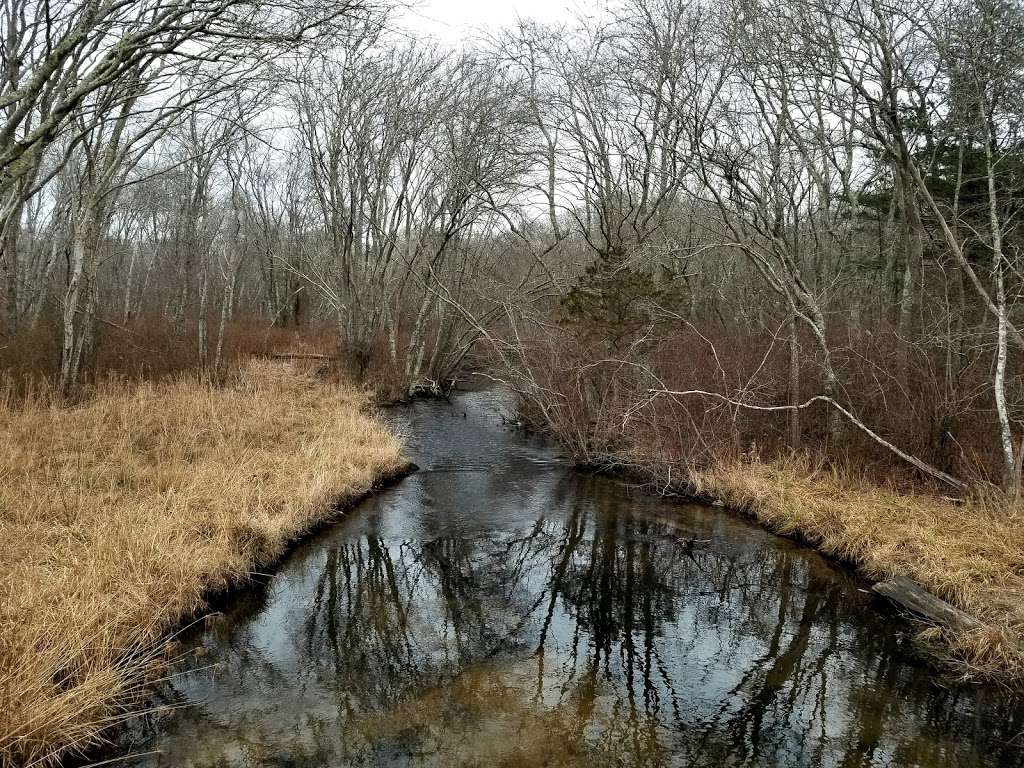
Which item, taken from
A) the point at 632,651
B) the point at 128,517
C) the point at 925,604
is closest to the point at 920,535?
the point at 925,604

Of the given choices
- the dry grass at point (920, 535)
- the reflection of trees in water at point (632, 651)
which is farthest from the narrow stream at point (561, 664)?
the dry grass at point (920, 535)

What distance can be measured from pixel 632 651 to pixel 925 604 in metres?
2.65

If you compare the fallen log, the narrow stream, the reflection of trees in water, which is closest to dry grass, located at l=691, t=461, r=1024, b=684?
the fallen log

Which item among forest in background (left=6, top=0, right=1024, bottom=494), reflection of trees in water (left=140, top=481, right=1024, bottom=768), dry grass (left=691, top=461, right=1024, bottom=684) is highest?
forest in background (left=6, top=0, right=1024, bottom=494)

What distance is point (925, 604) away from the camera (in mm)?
5656

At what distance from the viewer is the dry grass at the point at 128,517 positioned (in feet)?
12.5

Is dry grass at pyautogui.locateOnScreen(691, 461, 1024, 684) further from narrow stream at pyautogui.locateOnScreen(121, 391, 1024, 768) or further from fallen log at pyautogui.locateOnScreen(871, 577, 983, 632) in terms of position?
narrow stream at pyautogui.locateOnScreen(121, 391, 1024, 768)

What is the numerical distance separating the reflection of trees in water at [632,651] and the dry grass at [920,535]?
46 cm

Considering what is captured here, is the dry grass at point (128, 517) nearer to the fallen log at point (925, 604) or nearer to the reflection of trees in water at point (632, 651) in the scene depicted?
the reflection of trees in water at point (632, 651)

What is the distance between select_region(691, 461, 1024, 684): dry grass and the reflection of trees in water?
18.1 inches

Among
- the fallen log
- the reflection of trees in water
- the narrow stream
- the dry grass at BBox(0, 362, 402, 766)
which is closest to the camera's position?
the dry grass at BBox(0, 362, 402, 766)

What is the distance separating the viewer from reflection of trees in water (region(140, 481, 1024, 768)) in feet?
13.5

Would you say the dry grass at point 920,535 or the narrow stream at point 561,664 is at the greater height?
the dry grass at point 920,535

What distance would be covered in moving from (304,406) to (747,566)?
9.16 meters
